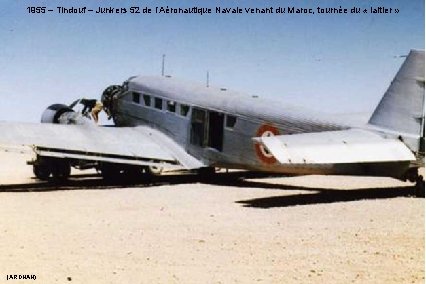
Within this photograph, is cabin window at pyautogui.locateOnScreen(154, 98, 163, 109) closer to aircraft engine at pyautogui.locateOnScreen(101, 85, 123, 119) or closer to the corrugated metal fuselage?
the corrugated metal fuselage

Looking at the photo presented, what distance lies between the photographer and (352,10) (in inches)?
398

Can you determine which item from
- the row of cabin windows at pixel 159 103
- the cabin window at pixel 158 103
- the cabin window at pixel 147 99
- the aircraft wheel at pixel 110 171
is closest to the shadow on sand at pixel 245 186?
the aircraft wheel at pixel 110 171

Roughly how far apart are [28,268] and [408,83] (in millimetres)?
9585

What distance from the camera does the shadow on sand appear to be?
12688 millimetres

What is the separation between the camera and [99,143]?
1580 centimetres

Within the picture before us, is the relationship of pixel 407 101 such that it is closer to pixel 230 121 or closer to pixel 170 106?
pixel 230 121

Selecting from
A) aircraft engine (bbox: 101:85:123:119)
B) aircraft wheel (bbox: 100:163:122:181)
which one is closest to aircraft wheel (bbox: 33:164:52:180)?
aircraft wheel (bbox: 100:163:122:181)

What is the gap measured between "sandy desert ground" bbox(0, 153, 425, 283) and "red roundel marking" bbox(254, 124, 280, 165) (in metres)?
0.88

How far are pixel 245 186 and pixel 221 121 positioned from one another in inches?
81.6

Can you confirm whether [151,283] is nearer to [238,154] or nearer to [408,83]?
[408,83]

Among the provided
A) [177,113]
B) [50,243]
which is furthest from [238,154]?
[50,243]

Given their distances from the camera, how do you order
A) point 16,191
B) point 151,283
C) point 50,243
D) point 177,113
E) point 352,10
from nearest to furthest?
point 151,283
point 50,243
point 352,10
point 16,191
point 177,113

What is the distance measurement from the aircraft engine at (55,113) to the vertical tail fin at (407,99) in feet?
35.1

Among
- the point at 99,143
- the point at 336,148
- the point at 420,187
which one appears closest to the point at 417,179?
the point at 420,187
